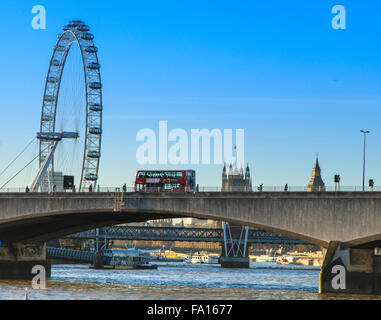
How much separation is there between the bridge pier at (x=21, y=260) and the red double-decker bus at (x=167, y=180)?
1809 cm

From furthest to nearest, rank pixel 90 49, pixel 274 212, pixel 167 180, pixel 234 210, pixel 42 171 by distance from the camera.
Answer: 1. pixel 90 49
2. pixel 42 171
3. pixel 167 180
4. pixel 234 210
5. pixel 274 212

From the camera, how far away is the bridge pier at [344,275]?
7475cm

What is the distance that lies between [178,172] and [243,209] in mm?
15260

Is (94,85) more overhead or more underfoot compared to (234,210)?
more overhead

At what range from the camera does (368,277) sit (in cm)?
7531

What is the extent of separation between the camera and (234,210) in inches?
3228

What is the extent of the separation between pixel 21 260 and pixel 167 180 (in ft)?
76.0

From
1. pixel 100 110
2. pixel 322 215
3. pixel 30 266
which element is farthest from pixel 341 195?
pixel 100 110
